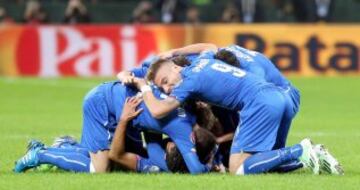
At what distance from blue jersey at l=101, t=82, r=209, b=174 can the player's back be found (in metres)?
0.31

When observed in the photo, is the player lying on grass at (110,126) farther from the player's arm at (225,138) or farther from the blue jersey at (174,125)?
the player's arm at (225,138)

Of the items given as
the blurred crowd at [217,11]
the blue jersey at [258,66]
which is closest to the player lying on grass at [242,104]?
the blue jersey at [258,66]

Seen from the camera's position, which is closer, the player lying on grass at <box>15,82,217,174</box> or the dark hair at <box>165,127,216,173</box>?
the player lying on grass at <box>15,82,217,174</box>

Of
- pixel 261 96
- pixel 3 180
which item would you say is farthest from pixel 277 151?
pixel 3 180

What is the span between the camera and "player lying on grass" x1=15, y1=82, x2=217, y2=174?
10.9 metres

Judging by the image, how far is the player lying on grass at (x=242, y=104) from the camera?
35.3 feet

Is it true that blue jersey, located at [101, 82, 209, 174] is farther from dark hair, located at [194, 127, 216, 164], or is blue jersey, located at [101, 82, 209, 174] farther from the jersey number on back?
the jersey number on back

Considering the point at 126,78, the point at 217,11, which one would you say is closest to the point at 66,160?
the point at 126,78

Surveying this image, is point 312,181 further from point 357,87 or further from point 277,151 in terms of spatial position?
point 357,87

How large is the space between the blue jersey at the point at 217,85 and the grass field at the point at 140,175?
758 millimetres

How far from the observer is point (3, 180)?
34.6 feet

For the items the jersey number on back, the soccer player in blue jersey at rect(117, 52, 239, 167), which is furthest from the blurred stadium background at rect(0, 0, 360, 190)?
the jersey number on back

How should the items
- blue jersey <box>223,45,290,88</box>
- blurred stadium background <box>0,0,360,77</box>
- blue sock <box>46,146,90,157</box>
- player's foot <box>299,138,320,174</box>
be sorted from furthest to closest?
blurred stadium background <box>0,0,360,77</box> → blue jersey <box>223,45,290,88</box> → blue sock <box>46,146,90,157</box> → player's foot <box>299,138,320,174</box>

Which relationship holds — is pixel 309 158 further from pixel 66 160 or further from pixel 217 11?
pixel 217 11
